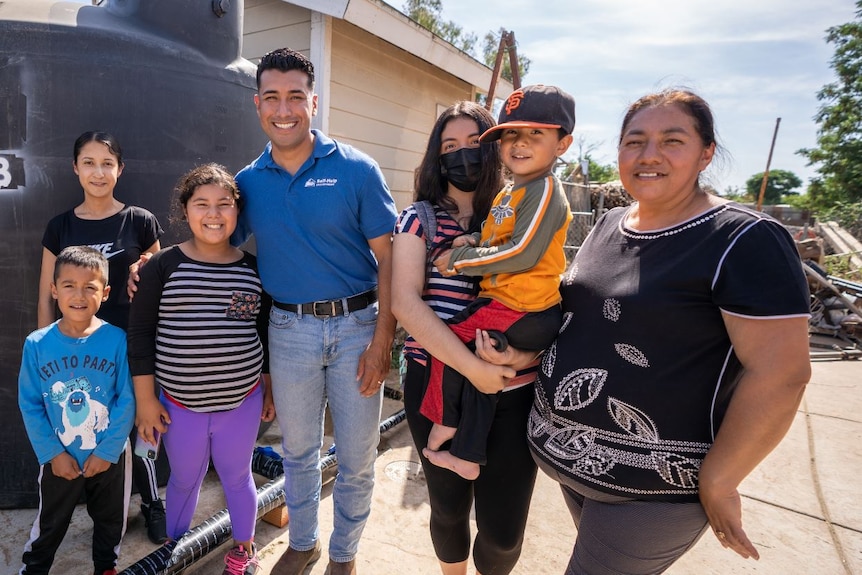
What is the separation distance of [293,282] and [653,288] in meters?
1.33

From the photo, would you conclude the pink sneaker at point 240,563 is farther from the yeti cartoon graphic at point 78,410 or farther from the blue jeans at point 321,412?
the yeti cartoon graphic at point 78,410

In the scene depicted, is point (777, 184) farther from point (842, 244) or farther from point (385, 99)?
point (385, 99)

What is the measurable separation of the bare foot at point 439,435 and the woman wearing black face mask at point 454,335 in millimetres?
71

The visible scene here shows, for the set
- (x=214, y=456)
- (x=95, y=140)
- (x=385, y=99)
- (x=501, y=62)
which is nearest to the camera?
(x=214, y=456)

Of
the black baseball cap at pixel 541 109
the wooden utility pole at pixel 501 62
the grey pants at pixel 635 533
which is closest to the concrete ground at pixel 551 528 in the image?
the grey pants at pixel 635 533

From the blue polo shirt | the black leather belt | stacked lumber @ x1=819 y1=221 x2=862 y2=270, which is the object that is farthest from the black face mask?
stacked lumber @ x1=819 y1=221 x2=862 y2=270

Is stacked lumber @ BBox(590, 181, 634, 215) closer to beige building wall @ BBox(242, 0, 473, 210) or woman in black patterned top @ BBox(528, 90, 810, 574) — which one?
beige building wall @ BBox(242, 0, 473, 210)

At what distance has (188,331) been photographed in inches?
74.2

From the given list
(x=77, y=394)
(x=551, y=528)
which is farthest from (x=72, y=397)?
(x=551, y=528)

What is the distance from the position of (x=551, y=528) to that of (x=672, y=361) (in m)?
1.94

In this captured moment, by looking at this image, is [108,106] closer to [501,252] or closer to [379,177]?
[379,177]

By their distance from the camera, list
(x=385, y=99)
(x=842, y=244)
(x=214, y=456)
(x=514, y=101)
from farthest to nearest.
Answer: (x=842, y=244) → (x=385, y=99) → (x=214, y=456) → (x=514, y=101)

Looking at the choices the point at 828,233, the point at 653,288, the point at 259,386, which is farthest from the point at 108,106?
the point at 828,233

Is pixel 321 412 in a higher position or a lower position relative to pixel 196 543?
higher
